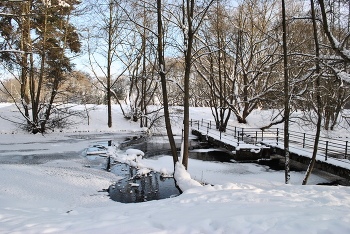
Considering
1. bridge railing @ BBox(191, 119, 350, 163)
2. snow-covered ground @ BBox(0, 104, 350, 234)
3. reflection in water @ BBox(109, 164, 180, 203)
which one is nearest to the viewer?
snow-covered ground @ BBox(0, 104, 350, 234)

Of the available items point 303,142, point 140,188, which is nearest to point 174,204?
point 140,188

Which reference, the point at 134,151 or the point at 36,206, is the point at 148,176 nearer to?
the point at 134,151

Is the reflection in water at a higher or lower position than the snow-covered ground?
lower

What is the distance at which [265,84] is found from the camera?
23547mm

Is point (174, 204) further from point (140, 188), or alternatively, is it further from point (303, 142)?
point (303, 142)

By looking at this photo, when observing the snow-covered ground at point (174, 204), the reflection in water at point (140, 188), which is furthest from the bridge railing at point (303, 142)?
the reflection in water at point (140, 188)

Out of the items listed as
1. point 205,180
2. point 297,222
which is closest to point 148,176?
point 205,180

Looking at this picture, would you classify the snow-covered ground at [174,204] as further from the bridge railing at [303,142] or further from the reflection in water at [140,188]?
the bridge railing at [303,142]

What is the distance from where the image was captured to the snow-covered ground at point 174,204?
358 cm

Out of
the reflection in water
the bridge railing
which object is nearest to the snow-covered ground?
the reflection in water

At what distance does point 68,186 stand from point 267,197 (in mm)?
6335

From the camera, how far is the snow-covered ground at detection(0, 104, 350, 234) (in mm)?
3584

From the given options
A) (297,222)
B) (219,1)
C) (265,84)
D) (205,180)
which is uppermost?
(219,1)

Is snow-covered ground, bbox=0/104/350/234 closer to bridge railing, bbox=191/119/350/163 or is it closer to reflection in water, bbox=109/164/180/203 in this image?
reflection in water, bbox=109/164/180/203
